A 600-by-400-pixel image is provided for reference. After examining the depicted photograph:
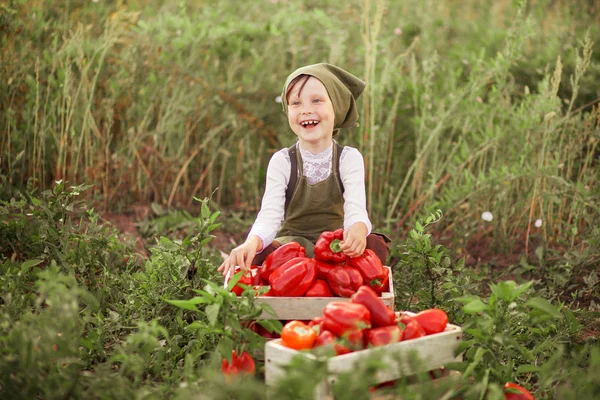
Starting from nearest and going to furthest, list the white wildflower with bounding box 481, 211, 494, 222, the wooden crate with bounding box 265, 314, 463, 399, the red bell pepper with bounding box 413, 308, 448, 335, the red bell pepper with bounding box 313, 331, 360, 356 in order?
the wooden crate with bounding box 265, 314, 463, 399, the red bell pepper with bounding box 313, 331, 360, 356, the red bell pepper with bounding box 413, 308, 448, 335, the white wildflower with bounding box 481, 211, 494, 222

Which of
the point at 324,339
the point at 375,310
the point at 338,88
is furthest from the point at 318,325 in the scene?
the point at 338,88

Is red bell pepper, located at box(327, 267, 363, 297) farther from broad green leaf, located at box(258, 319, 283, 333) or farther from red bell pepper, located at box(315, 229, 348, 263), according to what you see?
broad green leaf, located at box(258, 319, 283, 333)

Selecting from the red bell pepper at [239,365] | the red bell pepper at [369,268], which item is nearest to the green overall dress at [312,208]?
the red bell pepper at [369,268]

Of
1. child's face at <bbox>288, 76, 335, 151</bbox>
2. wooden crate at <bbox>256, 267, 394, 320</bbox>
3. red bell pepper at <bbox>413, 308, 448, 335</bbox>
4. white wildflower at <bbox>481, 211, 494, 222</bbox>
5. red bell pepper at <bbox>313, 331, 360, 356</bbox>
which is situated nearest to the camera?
red bell pepper at <bbox>313, 331, 360, 356</bbox>

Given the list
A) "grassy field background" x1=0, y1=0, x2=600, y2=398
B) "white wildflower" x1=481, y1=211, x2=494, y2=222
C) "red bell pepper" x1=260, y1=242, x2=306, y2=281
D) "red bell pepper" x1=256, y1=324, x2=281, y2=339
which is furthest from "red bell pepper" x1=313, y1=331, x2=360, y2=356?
"white wildflower" x1=481, y1=211, x2=494, y2=222

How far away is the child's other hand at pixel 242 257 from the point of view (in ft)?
9.51

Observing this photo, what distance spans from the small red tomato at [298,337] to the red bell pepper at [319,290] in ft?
1.60

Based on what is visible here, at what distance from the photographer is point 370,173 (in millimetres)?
4469

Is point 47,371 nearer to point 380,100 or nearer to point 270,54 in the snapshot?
point 380,100

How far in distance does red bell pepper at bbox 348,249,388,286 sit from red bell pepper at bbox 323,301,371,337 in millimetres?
513

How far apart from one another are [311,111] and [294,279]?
837mm

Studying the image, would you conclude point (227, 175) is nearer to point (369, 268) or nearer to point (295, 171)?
point (295, 171)

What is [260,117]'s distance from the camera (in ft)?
17.5

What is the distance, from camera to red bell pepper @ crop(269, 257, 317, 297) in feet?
9.03
